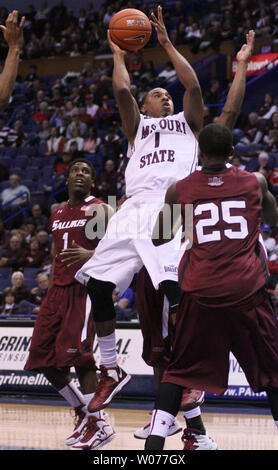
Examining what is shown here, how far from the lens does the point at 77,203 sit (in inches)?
295

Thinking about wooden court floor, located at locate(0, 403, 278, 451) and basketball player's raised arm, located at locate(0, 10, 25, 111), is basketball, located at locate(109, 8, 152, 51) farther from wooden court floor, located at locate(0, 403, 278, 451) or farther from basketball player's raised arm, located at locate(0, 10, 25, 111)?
wooden court floor, located at locate(0, 403, 278, 451)

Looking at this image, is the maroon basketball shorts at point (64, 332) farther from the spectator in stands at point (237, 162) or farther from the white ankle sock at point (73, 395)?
the spectator in stands at point (237, 162)

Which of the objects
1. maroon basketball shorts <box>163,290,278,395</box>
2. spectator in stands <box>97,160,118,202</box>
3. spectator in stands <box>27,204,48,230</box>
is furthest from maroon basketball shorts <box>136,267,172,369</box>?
spectator in stands <box>27,204,48,230</box>

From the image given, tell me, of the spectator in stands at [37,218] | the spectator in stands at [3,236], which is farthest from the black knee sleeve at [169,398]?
the spectator in stands at [3,236]

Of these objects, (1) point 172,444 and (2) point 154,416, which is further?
(1) point 172,444

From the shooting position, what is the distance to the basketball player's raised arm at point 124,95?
6.15 metres

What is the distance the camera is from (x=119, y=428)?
779cm

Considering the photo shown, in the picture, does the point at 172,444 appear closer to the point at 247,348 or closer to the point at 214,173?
the point at 247,348

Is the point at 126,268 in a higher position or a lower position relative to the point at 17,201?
higher

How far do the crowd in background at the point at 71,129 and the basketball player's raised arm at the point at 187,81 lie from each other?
5.12 meters

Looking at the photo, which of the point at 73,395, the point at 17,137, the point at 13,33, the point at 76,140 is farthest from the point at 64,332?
the point at 17,137

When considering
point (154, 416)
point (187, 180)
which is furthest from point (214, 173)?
point (154, 416)

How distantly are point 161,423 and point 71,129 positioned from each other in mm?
13720

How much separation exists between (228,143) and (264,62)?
14.4 metres
